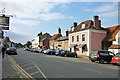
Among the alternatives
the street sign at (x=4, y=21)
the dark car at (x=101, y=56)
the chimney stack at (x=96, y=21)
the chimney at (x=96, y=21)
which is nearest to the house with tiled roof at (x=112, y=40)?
the chimney stack at (x=96, y=21)

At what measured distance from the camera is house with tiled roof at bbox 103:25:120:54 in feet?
92.0

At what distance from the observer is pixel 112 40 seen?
31.2 m

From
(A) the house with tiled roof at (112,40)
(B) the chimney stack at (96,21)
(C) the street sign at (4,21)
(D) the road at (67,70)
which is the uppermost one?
(B) the chimney stack at (96,21)

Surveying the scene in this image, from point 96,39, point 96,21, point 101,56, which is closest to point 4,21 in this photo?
point 101,56

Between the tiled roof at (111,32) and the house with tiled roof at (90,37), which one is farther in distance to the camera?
the house with tiled roof at (90,37)

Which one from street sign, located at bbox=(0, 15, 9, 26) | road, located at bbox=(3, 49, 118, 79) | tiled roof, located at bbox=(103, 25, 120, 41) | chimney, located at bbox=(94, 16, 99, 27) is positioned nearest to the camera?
road, located at bbox=(3, 49, 118, 79)

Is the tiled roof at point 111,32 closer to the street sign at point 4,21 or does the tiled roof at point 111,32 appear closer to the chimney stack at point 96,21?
the chimney stack at point 96,21

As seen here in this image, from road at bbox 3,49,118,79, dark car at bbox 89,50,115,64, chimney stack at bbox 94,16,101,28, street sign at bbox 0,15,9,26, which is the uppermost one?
chimney stack at bbox 94,16,101,28

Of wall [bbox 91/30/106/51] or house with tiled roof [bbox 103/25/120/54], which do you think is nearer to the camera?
house with tiled roof [bbox 103/25/120/54]

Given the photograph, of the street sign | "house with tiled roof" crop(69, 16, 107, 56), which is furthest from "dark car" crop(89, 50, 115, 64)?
"house with tiled roof" crop(69, 16, 107, 56)

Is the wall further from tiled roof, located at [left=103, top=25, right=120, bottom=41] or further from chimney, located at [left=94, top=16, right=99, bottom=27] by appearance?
chimney, located at [left=94, top=16, right=99, bottom=27]

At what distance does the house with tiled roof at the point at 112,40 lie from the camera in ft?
92.0

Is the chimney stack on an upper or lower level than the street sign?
upper

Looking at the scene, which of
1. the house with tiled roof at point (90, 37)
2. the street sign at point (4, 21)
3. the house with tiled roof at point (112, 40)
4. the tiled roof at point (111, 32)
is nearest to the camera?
the street sign at point (4, 21)
